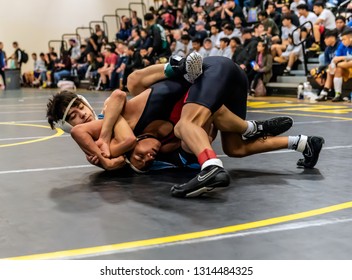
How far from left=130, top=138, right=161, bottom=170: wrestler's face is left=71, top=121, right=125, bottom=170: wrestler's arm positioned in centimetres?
8

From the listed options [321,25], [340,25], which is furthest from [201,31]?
[340,25]

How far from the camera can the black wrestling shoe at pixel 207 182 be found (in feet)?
9.42

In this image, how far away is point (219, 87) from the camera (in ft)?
10.7

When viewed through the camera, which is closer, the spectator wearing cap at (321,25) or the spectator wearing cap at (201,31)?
the spectator wearing cap at (321,25)

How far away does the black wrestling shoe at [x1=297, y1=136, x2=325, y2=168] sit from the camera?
3633mm

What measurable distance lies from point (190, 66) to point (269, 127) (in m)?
0.74

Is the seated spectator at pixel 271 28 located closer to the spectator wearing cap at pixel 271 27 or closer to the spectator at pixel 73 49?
the spectator wearing cap at pixel 271 27

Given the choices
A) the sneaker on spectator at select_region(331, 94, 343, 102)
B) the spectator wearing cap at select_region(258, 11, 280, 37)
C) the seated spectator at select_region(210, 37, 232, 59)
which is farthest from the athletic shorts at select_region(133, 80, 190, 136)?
the seated spectator at select_region(210, 37, 232, 59)

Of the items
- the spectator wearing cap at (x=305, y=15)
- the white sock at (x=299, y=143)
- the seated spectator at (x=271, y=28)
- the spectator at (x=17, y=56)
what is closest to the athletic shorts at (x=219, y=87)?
the white sock at (x=299, y=143)

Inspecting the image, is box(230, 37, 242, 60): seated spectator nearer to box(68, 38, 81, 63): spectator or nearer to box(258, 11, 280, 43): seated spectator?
box(258, 11, 280, 43): seated spectator

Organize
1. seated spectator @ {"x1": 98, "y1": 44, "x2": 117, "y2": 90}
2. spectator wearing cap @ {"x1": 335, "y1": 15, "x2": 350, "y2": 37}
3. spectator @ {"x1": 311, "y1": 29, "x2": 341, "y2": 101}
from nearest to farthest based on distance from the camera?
spectator @ {"x1": 311, "y1": 29, "x2": 341, "y2": 101} → spectator wearing cap @ {"x1": 335, "y1": 15, "x2": 350, "y2": 37} → seated spectator @ {"x1": 98, "y1": 44, "x2": 117, "y2": 90}

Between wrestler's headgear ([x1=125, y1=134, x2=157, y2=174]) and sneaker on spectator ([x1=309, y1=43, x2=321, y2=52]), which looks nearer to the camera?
wrestler's headgear ([x1=125, y1=134, x2=157, y2=174])

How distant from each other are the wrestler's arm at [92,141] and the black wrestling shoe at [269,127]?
807 mm
